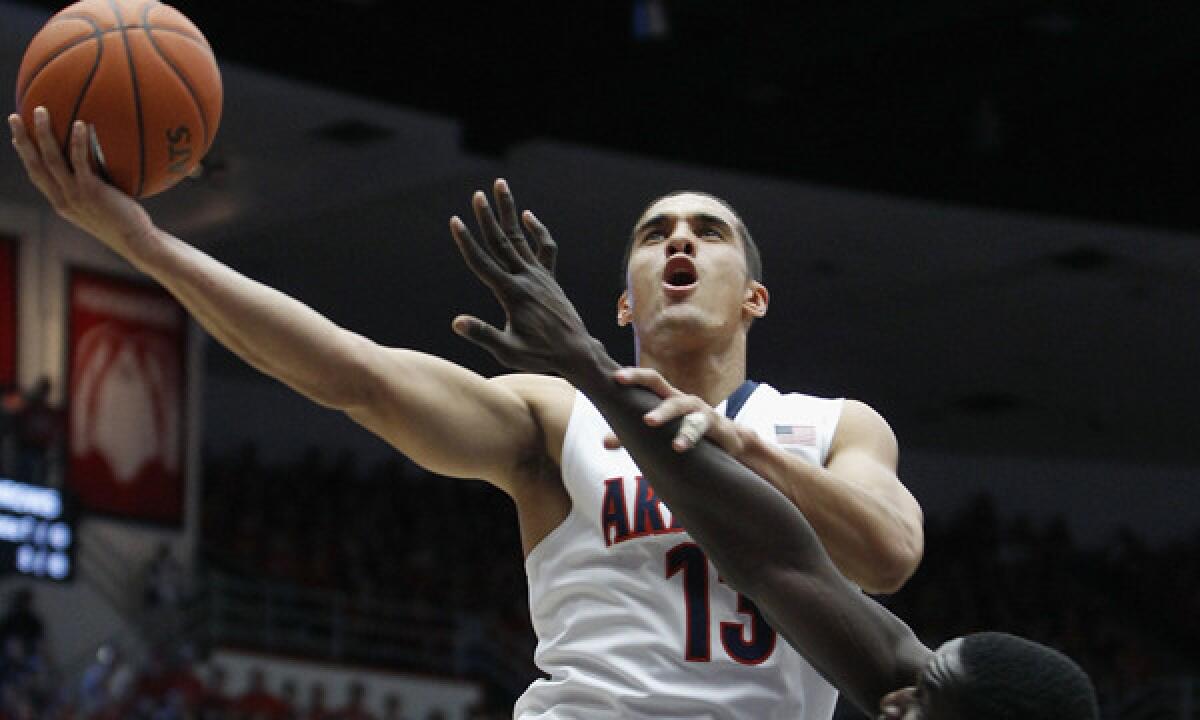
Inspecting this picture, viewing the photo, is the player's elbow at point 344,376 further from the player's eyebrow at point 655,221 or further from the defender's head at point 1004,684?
the defender's head at point 1004,684

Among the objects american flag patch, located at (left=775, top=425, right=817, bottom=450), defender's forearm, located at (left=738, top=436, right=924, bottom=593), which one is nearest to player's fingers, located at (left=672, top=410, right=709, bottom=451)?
defender's forearm, located at (left=738, top=436, right=924, bottom=593)

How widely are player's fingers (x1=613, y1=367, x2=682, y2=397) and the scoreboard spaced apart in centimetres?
1311

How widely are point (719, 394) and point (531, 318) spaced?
1.26 meters

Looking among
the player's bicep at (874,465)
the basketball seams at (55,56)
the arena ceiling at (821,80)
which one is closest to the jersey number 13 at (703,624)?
the player's bicep at (874,465)

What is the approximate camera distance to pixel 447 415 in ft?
14.4

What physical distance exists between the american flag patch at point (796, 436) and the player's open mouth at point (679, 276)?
1.29 ft

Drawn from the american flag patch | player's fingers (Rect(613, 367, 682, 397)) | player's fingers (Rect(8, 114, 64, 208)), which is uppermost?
player's fingers (Rect(8, 114, 64, 208))

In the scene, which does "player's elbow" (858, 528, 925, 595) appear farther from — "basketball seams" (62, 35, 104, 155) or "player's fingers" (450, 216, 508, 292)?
"basketball seams" (62, 35, 104, 155)

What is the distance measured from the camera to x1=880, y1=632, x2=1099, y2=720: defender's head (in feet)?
9.16

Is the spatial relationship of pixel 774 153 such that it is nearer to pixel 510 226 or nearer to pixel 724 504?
pixel 510 226

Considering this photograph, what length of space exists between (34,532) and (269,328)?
1291 centimetres

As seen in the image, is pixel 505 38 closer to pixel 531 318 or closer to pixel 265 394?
pixel 265 394

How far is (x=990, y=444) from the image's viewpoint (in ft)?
95.8

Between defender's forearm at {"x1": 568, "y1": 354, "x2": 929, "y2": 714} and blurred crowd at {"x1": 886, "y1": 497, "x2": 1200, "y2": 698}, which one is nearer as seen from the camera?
defender's forearm at {"x1": 568, "y1": 354, "x2": 929, "y2": 714}
